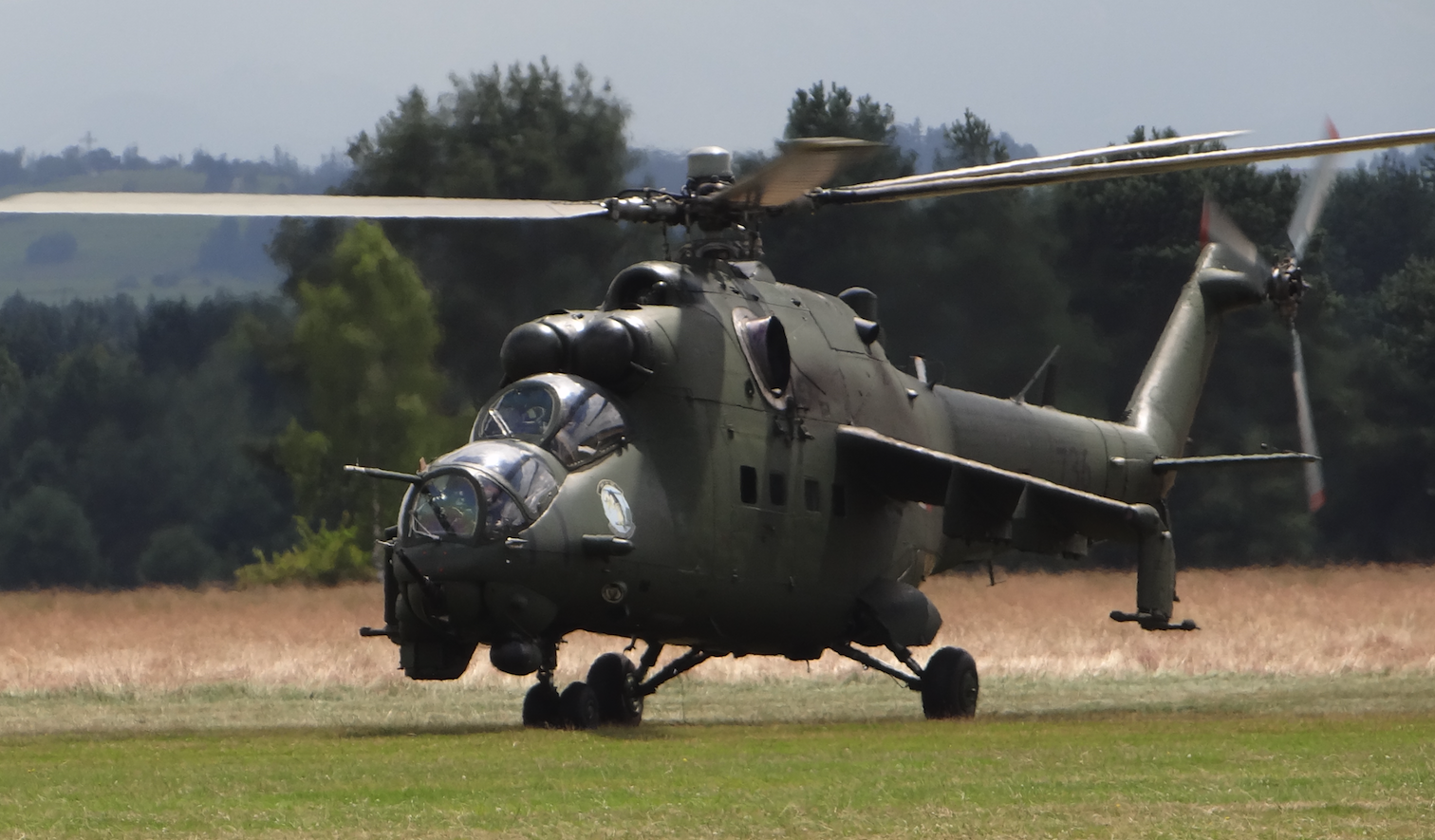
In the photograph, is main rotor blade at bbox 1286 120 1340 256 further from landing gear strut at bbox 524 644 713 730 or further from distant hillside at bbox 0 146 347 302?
distant hillside at bbox 0 146 347 302

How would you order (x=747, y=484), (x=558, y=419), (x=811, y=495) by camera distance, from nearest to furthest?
(x=558, y=419) < (x=747, y=484) < (x=811, y=495)

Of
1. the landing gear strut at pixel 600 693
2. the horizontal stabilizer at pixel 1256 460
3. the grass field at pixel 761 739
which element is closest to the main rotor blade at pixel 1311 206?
the horizontal stabilizer at pixel 1256 460

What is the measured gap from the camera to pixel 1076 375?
47531mm

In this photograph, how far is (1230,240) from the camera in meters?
22.5

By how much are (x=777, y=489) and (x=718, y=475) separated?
802 millimetres

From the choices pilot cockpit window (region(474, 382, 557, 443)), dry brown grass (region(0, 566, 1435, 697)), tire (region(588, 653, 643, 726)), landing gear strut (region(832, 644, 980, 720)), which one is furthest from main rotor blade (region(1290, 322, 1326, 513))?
pilot cockpit window (region(474, 382, 557, 443))

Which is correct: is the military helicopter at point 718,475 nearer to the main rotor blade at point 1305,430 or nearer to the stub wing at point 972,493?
the stub wing at point 972,493

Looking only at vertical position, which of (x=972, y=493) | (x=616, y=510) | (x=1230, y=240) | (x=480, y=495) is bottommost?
(x=972, y=493)

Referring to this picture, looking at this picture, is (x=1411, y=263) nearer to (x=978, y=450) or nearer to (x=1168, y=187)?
(x=1168, y=187)

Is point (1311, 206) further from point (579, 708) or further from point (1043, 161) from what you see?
point (579, 708)

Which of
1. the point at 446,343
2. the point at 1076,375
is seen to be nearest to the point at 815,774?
the point at 446,343

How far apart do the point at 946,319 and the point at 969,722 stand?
30.2 metres

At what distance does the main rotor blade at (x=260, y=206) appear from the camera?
12422mm

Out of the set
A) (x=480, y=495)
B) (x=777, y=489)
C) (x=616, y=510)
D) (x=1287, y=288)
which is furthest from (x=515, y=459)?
(x=1287, y=288)
